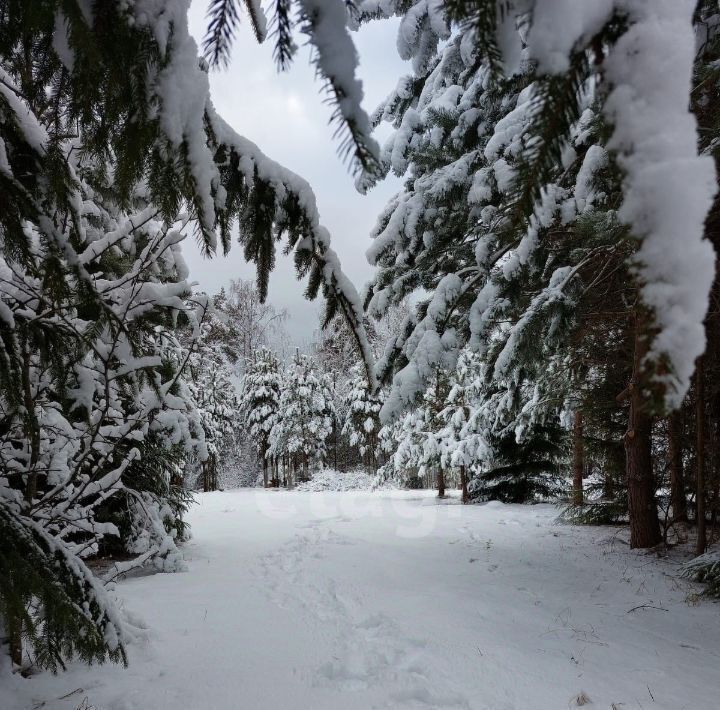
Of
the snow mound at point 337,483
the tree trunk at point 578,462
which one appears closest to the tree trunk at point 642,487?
the tree trunk at point 578,462

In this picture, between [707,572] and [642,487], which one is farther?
[642,487]

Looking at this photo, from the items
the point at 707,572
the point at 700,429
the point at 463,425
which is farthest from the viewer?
the point at 463,425

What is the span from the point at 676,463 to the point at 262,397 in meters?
22.8

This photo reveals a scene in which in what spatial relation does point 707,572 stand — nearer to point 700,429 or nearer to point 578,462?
point 700,429

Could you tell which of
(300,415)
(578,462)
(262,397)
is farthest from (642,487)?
(262,397)

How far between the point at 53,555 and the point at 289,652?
6.41ft

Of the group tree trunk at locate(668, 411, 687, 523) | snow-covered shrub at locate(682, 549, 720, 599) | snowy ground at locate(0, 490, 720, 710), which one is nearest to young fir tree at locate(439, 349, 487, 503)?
snowy ground at locate(0, 490, 720, 710)

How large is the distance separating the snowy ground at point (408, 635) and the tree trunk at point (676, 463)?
1036mm

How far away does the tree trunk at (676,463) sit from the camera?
18.4ft

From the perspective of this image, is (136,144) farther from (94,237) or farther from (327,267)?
(94,237)

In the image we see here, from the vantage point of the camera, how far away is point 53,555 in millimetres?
1786

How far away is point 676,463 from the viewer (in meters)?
5.87

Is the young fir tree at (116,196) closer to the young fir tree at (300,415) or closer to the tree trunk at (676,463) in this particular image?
the tree trunk at (676,463)

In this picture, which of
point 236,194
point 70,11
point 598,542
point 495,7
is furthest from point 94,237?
point 598,542
